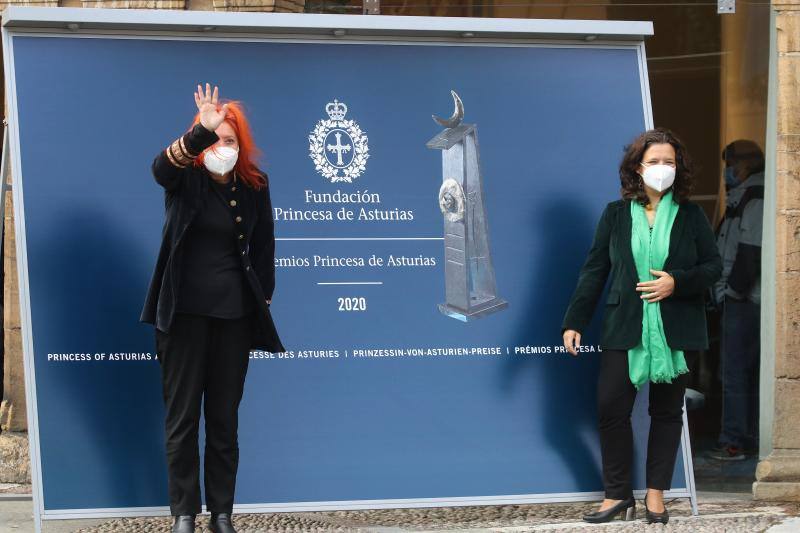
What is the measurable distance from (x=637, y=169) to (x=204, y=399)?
201 centimetres

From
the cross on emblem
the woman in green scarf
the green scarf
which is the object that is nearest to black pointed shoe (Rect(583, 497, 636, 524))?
the woman in green scarf

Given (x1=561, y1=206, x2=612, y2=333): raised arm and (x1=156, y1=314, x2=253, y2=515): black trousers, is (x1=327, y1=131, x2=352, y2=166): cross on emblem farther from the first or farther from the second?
(x1=561, y1=206, x2=612, y2=333): raised arm

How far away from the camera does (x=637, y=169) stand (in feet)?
17.5

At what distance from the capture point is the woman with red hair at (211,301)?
4648mm

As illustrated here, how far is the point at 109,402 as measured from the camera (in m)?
4.98

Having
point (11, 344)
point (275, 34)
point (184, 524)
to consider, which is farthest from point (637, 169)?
point (11, 344)

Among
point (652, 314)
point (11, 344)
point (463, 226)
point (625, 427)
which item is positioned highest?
point (463, 226)

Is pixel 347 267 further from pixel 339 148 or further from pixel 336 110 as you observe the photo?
pixel 336 110

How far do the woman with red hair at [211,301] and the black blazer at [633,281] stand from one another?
4.46 ft

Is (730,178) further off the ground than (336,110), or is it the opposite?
(336,110)

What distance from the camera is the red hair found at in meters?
4.76

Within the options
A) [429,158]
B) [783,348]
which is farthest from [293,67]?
[783,348]

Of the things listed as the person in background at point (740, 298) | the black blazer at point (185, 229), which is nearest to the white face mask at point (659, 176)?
the black blazer at point (185, 229)

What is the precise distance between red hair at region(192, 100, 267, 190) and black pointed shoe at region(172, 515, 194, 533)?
126 centimetres
